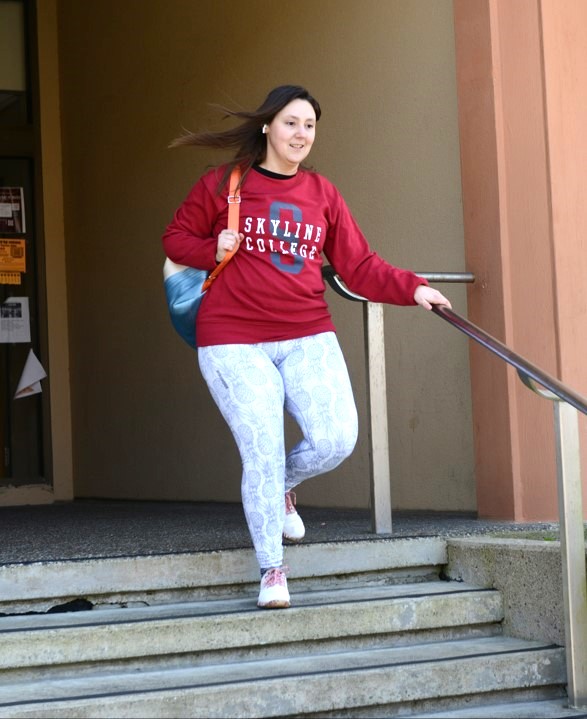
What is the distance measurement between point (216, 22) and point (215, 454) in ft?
8.64

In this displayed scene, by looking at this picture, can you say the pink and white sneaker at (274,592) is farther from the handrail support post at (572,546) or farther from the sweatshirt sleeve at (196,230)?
the sweatshirt sleeve at (196,230)

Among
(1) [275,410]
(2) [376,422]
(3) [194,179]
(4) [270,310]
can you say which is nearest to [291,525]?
(1) [275,410]

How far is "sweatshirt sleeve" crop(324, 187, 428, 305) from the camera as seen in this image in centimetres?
425

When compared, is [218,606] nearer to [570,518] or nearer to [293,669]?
[293,669]

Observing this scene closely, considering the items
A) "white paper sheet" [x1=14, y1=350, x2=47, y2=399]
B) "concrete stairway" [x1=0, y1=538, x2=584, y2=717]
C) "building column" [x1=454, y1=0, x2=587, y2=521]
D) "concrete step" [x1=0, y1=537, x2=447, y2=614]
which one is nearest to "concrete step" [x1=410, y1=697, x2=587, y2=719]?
"concrete stairway" [x1=0, y1=538, x2=584, y2=717]

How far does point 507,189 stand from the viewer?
535cm

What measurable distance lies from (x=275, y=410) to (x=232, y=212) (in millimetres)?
666

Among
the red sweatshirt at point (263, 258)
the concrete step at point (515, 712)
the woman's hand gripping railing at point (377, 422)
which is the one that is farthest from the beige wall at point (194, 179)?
the concrete step at point (515, 712)

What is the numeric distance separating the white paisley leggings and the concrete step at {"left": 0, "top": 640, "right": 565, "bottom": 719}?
42 centimetres

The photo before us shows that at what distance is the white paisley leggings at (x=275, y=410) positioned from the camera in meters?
3.96

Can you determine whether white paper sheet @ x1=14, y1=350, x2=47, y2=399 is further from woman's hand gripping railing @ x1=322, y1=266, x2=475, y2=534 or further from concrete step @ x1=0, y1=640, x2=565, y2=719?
concrete step @ x1=0, y1=640, x2=565, y2=719

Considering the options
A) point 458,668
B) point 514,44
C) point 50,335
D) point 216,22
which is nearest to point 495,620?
point 458,668

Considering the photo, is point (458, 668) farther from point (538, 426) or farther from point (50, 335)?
point (50, 335)

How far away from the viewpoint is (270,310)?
160 inches
